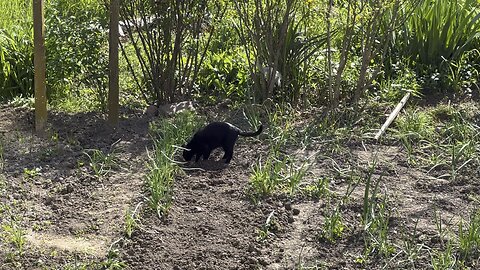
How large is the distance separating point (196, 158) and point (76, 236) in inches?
55.0

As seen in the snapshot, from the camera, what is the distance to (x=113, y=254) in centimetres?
489

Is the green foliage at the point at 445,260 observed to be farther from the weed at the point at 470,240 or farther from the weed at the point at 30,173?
the weed at the point at 30,173

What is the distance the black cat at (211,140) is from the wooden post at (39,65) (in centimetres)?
138

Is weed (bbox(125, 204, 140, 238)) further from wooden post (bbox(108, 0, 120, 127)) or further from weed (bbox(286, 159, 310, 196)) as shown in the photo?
wooden post (bbox(108, 0, 120, 127))

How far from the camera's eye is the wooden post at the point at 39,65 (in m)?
6.48

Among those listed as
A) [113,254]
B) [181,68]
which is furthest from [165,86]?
[113,254]

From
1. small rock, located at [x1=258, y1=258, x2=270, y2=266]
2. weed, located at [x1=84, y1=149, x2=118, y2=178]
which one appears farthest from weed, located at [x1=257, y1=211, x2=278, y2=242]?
weed, located at [x1=84, y1=149, x2=118, y2=178]

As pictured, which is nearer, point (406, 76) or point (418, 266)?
point (418, 266)

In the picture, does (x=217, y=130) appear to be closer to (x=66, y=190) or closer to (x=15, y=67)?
(x=66, y=190)

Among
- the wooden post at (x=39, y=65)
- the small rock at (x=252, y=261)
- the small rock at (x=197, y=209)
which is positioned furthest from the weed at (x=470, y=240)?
the wooden post at (x=39, y=65)

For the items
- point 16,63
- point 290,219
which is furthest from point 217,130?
point 16,63

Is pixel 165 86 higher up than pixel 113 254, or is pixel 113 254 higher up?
pixel 165 86

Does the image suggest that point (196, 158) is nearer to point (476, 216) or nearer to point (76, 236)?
point (76, 236)

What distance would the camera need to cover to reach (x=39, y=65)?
6.62m
